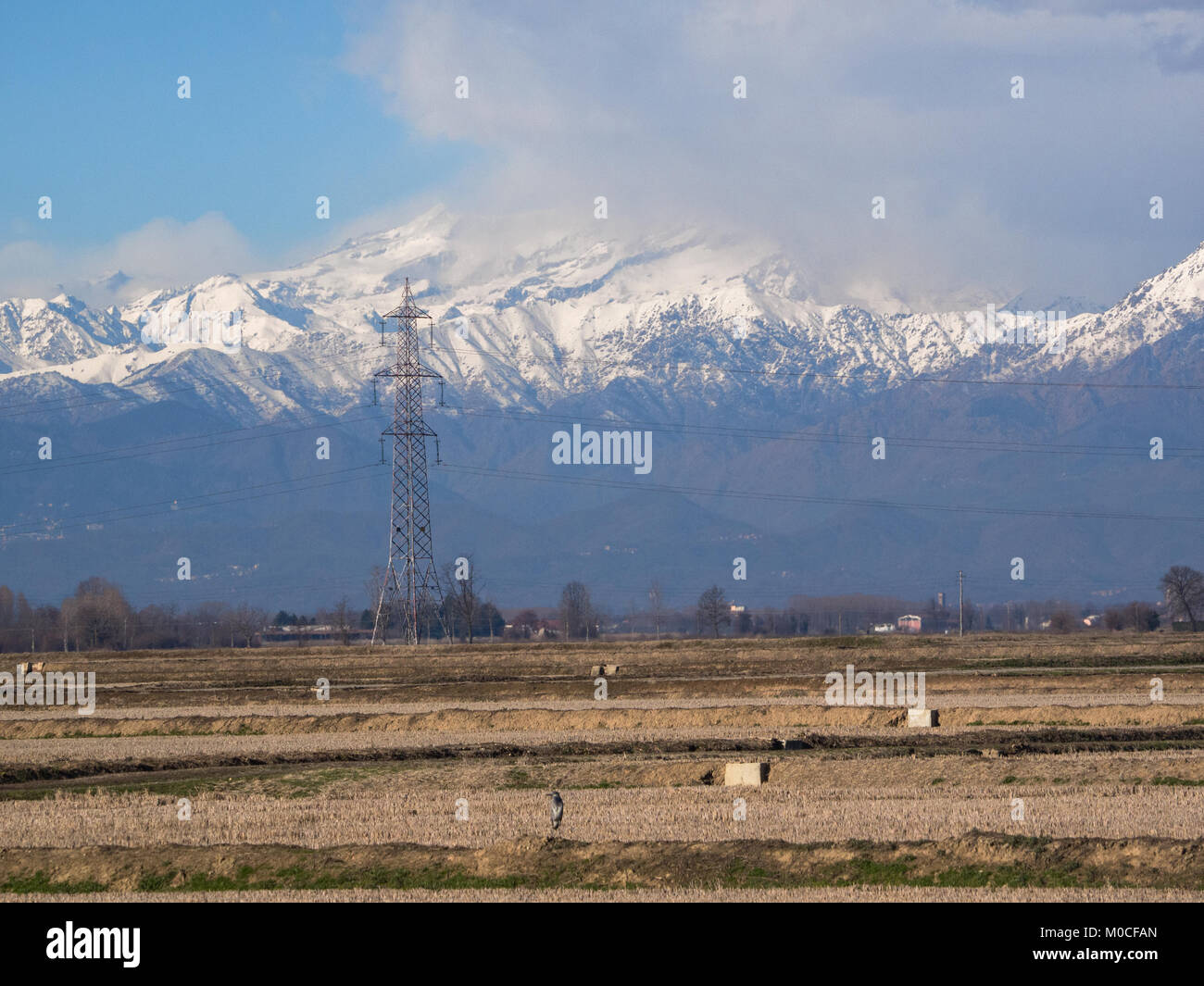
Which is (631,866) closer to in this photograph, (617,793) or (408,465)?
(617,793)

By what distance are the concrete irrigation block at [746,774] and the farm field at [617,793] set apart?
1.73ft

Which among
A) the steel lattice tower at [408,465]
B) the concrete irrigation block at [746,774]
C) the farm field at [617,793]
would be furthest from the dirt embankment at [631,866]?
the steel lattice tower at [408,465]

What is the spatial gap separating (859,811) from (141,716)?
38.7 m

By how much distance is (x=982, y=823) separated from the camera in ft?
82.6

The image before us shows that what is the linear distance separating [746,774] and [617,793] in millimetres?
3215

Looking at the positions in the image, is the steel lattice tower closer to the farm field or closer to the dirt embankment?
the farm field

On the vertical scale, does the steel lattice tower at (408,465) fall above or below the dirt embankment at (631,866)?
above

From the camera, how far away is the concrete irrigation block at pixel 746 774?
3234 centimetres

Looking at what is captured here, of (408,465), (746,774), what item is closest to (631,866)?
(746,774)

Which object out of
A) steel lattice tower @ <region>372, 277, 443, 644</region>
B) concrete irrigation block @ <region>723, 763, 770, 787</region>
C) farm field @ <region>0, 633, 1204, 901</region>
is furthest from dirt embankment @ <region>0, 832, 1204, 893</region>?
steel lattice tower @ <region>372, 277, 443, 644</region>

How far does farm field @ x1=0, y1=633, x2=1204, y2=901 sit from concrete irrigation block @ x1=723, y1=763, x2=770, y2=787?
20.8 inches

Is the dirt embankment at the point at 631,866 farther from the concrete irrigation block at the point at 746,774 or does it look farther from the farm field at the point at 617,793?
the concrete irrigation block at the point at 746,774
